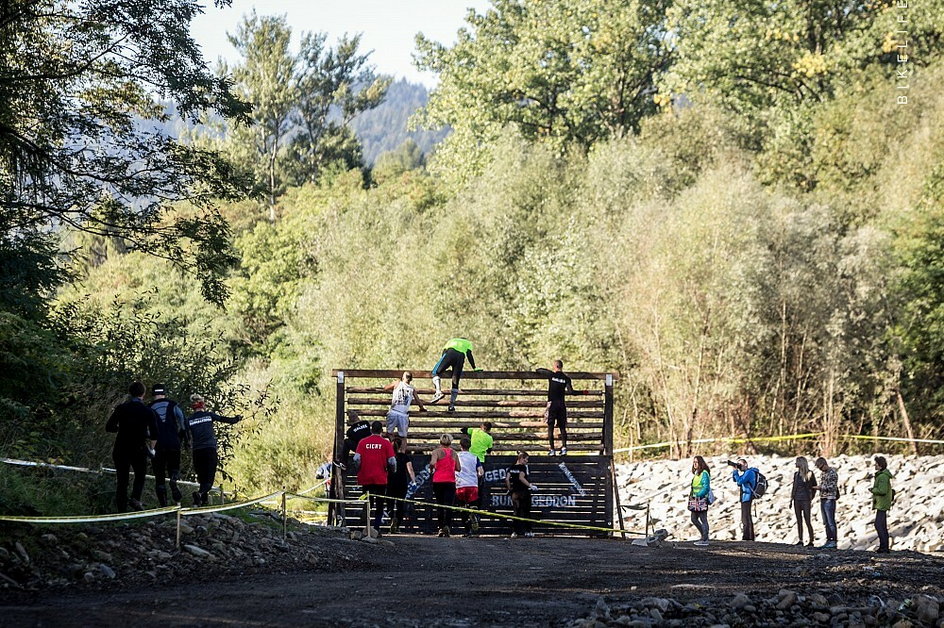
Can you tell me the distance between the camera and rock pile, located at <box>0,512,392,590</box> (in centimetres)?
1305

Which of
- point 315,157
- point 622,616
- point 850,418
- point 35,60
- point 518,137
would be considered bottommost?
point 622,616

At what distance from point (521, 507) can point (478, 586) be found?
32.7 ft

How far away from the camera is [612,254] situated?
4222 cm

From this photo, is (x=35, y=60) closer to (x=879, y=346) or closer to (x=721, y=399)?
(x=721, y=399)

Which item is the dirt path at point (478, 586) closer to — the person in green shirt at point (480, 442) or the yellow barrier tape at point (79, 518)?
the yellow barrier tape at point (79, 518)

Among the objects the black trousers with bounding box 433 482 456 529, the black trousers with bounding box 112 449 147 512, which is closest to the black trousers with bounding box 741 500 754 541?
the black trousers with bounding box 433 482 456 529

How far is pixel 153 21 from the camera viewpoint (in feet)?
74.8

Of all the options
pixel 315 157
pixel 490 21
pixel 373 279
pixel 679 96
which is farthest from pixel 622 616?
pixel 315 157

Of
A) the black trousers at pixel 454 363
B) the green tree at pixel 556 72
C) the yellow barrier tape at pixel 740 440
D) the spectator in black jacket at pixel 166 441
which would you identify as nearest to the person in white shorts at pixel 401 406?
the black trousers at pixel 454 363

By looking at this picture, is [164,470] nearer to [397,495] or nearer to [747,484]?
[397,495]

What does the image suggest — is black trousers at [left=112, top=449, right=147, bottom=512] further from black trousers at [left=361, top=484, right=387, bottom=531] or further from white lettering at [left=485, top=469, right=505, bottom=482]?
white lettering at [left=485, top=469, right=505, bottom=482]

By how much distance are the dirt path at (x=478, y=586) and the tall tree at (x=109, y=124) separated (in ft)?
26.4

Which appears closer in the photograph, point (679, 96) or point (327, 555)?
point (327, 555)

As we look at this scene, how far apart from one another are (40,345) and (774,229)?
2791 cm
